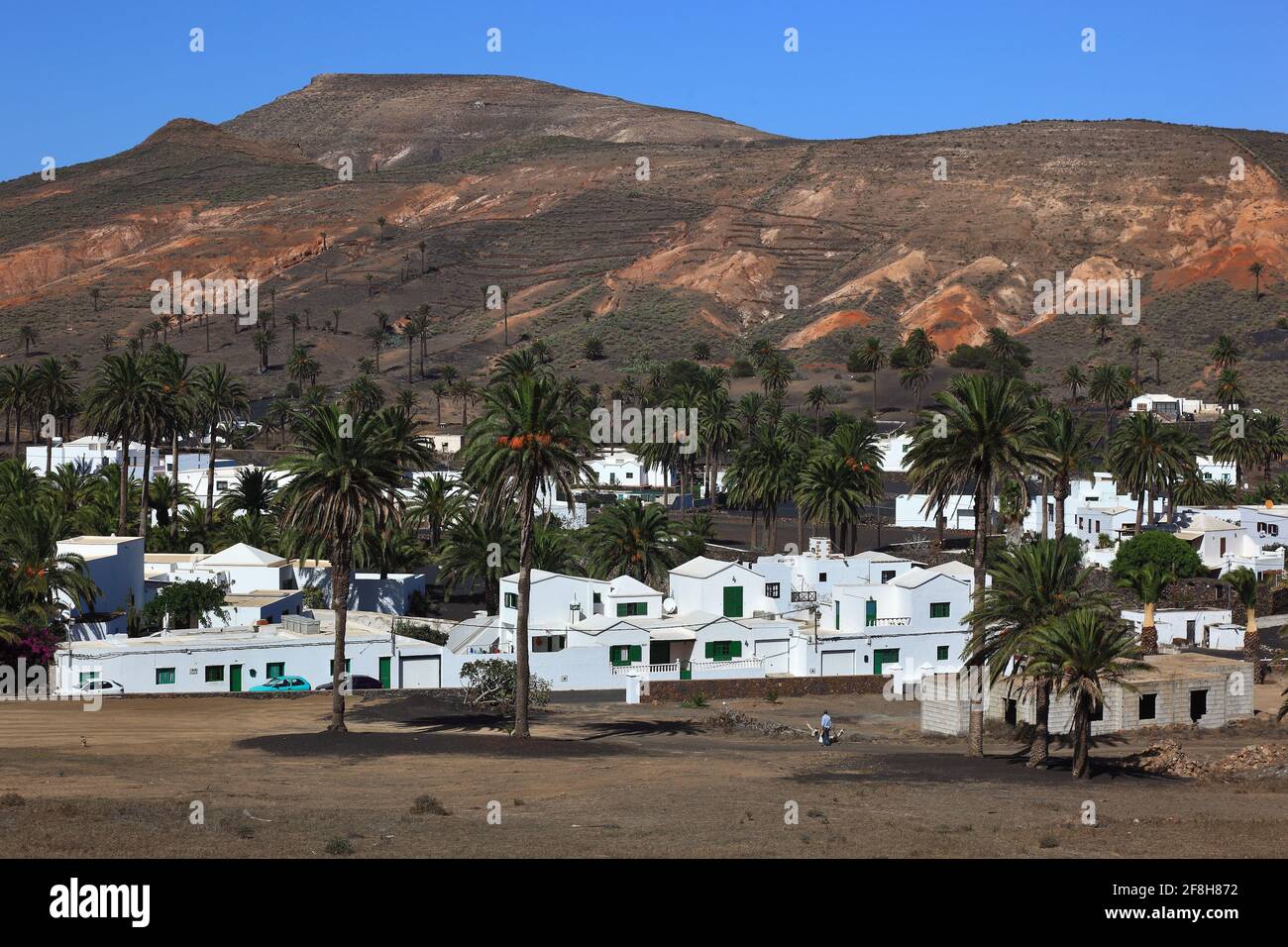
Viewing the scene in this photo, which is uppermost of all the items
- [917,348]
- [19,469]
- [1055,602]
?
[917,348]

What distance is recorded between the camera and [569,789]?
133 feet

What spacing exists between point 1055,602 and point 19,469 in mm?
64169

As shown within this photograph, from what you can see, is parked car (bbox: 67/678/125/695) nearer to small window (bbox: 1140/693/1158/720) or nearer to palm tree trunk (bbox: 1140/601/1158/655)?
small window (bbox: 1140/693/1158/720)

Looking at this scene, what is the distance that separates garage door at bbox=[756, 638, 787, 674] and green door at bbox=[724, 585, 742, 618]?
466 cm

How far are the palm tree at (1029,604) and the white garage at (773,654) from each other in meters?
18.2

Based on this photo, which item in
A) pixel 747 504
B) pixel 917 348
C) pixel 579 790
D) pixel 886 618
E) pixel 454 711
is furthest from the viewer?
pixel 917 348

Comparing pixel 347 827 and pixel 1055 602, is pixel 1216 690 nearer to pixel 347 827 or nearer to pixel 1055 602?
pixel 1055 602

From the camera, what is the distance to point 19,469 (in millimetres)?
89562

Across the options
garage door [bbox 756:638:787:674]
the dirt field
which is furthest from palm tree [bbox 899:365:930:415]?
the dirt field

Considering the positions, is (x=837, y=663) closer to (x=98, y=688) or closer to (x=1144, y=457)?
(x=98, y=688)

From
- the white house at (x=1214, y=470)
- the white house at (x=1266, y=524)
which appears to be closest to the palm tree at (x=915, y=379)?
the white house at (x=1214, y=470)

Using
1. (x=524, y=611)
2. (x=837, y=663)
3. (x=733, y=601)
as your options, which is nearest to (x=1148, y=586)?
(x=837, y=663)

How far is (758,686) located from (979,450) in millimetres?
17846
